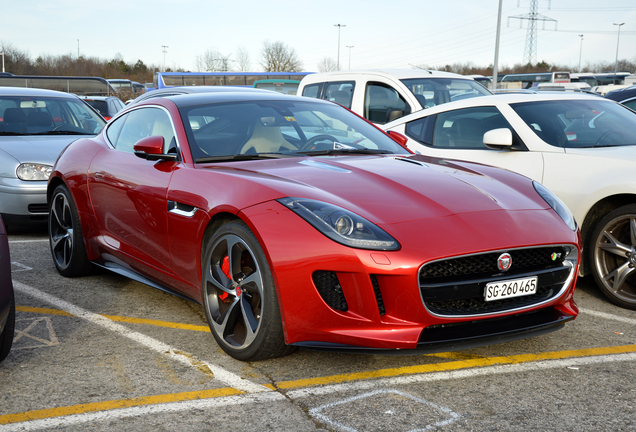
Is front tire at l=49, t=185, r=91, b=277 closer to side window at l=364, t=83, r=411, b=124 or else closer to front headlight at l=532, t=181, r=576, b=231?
front headlight at l=532, t=181, r=576, b=231

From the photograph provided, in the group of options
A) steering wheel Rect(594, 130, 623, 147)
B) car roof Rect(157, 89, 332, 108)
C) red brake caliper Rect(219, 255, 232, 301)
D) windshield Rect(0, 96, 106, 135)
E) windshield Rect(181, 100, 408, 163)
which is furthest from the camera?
windshield Rect(0, 96, 106, 135)

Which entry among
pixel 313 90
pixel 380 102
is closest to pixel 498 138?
pixel 380 102

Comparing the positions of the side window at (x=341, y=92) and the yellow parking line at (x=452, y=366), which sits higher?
the side window at (x=341, y=92)

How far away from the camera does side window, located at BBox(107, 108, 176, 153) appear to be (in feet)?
14.4

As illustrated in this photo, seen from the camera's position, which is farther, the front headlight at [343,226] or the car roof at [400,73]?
the car roof at [400,73]

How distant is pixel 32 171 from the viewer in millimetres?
7289

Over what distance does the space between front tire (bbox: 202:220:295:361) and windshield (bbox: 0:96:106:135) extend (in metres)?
5.75

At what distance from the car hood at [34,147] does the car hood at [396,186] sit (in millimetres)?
4441

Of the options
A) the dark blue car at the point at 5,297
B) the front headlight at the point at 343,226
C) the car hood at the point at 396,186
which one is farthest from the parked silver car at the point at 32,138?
the front headlight at the point at 343,226

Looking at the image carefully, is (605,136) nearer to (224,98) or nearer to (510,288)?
(510,288)

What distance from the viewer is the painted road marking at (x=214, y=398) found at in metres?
2.82

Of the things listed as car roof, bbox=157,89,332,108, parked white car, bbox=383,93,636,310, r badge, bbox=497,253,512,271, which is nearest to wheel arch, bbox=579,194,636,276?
parked white car, bbox=383,93,636,310

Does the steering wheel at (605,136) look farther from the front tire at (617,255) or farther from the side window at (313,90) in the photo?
the side window at (313,90)

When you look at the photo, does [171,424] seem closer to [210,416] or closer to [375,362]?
[210,416]
